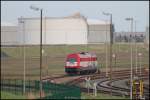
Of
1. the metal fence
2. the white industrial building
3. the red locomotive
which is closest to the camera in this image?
the metal fence

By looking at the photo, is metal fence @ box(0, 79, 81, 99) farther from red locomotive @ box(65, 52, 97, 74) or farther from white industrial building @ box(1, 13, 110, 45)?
white industrial building @ box(1, 13, 110, 45)

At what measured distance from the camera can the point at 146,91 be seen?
57.9 m

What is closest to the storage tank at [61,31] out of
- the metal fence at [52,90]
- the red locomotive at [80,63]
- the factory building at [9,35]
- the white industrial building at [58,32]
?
the white industrial building at [58,32]

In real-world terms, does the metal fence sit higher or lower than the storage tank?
lower

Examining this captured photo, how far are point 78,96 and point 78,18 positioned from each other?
113 meters

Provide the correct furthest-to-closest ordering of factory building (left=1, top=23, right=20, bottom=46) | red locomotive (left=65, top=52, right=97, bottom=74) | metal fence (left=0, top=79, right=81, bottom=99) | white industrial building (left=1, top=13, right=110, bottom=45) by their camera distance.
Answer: factory building (left=1, top=23, right=20, bottom=46) < white industrial building (left=1, top=13, right=110, bottom=45) < red locomotive (left=65, top=52, right=97, bottom=74) < metal fence (left=0, top=79, right=81, bottom=99)

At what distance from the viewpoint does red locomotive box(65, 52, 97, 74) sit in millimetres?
74688

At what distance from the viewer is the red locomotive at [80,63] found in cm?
7469

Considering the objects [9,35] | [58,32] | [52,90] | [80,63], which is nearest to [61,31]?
[58,32]

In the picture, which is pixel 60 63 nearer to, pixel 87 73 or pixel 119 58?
pixel 119 58

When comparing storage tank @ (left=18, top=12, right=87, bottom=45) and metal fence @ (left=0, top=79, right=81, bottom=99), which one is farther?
storage tank @ (left=18, top=12, right=87, bottom=45)

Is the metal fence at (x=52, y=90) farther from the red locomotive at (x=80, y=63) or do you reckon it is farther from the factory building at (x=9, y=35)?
the factory building at (x=9, y=35)

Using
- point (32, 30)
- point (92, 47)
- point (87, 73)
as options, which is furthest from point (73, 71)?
Answer: point (32, 30)

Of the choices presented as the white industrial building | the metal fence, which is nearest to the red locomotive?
the metal fence
